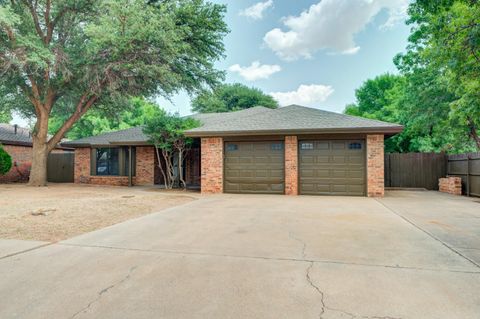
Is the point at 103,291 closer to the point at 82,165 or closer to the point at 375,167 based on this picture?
the point at 375,167

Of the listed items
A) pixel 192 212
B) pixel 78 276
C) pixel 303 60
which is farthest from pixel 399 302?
pixel 303 60

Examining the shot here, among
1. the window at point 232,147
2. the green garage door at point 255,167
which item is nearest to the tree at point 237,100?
the window at point 232,147

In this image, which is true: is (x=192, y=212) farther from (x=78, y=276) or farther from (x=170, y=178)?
(x=170, y=178)

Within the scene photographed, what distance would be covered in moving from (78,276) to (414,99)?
16.8 m

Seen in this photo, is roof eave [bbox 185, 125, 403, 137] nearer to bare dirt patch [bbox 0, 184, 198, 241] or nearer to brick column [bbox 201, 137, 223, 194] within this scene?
brick column [bbox 201, 137, 223, 194]

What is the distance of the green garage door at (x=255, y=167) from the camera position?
1091 cm

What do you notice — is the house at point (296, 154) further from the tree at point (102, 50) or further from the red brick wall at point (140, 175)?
the red brick wall at point (140, 175)

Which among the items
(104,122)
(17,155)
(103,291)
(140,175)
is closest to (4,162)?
(17,155)

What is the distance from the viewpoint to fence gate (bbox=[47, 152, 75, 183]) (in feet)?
54.7

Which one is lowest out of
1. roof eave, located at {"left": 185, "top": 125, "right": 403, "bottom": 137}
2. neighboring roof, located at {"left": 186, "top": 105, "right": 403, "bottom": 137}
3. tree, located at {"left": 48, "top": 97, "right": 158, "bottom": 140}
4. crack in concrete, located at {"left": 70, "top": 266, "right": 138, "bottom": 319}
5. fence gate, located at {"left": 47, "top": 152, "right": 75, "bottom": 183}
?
crack in concrete, located at {"left": 70, "top": 266, "right": 138, "bottom": 319}

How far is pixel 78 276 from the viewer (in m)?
3.05

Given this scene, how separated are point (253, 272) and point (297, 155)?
7976mm

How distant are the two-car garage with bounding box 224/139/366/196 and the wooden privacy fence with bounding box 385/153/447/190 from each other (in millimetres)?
4670

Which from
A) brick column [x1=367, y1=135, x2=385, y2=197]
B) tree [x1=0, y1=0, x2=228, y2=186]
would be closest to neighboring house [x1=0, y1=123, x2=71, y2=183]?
tree [x1=0, y1=0, x2=228, y2=186]
